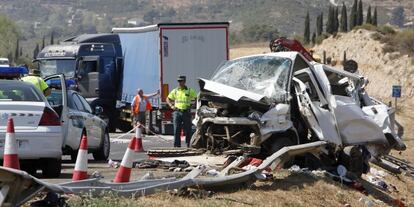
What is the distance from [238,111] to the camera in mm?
15406

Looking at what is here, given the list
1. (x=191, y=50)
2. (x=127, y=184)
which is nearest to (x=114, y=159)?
(x=127, y=184)

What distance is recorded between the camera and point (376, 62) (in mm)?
84125

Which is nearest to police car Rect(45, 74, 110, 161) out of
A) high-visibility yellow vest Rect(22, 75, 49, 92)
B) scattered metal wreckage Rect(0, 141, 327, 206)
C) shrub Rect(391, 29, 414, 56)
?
high-visibility yellow vest Rect(22, 75, 49, 92)

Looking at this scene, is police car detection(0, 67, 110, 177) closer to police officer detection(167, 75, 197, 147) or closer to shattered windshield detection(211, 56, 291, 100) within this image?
shattered windshield detection(211, 56, 291, 100)

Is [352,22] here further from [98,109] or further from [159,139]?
[98,109]

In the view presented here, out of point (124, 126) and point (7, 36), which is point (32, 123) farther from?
point (7, 36)

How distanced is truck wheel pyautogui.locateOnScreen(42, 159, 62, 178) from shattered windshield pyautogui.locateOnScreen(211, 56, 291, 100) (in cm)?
347

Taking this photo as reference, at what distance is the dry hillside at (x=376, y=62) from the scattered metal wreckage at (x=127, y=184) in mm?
64987

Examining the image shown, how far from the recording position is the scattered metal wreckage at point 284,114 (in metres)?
15.3

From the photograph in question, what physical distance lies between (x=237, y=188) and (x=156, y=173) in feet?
6.78

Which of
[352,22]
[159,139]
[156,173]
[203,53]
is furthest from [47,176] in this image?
[352,22]

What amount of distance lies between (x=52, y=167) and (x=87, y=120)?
12.7 feet

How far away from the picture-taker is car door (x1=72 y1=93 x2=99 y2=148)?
17.7 m

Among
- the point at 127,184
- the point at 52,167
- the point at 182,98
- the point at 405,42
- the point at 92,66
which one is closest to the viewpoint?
the point at 127,184
